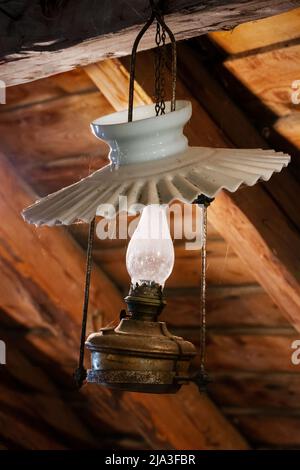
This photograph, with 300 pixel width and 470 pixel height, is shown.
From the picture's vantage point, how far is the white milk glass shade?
1.18 m

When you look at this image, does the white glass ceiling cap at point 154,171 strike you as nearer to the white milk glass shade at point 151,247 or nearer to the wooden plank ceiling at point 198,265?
the white milk glass shade at point 151,247

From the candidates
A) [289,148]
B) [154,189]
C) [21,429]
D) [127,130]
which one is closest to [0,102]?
[289,148]

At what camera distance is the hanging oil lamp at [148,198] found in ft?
3.21

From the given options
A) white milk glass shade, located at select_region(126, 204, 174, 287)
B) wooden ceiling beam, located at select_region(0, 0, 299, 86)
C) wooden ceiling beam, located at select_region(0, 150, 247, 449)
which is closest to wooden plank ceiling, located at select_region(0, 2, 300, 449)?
wooden ceiling beam, located at select_region(0, 150, 247, 449)

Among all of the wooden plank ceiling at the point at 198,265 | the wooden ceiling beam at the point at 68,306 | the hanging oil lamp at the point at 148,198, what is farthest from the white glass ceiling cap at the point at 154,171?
the wooden ceiling beam at the point at 68,306

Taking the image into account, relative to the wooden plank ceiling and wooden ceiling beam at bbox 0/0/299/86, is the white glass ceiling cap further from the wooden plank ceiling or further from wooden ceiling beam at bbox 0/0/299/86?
the wooden plank ceiling

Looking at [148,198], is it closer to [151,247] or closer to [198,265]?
[151,247]

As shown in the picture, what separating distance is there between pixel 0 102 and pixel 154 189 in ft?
4.30

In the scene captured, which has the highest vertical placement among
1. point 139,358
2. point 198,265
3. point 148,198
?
point 198,265

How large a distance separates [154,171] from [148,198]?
0.09 metres

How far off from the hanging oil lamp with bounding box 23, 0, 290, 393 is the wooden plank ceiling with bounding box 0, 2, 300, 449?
0.47 meters

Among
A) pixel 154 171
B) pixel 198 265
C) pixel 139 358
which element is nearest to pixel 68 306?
pixel 198 265

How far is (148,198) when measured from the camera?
3.09 ft

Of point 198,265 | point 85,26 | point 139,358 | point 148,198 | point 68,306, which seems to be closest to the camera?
point 148,198
